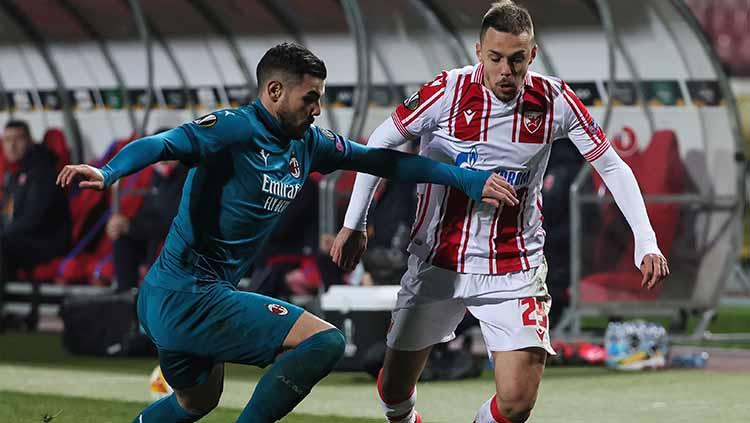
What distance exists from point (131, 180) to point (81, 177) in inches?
431

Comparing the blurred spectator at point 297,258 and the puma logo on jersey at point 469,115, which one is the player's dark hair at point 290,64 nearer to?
the puma logo on jersey at point 469,115

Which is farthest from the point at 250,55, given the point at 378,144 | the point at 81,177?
the point at 81,177

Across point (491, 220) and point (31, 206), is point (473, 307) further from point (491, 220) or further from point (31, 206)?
point (31, 206)

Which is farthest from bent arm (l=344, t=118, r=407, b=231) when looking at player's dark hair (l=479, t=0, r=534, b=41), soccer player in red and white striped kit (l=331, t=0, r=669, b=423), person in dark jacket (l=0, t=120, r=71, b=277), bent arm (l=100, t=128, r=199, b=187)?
person in dark jacket (l=0, t=120, r=71, b=277)

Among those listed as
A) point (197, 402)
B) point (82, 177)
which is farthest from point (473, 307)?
point (82, 177)

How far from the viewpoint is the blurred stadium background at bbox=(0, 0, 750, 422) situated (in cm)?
1126

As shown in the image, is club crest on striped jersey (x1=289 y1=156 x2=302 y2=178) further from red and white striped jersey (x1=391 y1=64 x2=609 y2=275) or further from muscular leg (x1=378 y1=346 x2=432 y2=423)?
muscular leg (x1=378 y1=346 x2=432 y2=423)

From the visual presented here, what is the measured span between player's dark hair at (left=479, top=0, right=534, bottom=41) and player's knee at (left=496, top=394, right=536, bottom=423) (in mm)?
1447

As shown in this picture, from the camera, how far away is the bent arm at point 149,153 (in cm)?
561

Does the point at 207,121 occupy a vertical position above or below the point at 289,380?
above

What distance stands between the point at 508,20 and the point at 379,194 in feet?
23.3

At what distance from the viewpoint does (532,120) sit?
22.4ft

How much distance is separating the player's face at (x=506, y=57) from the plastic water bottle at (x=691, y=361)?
21.7 ft

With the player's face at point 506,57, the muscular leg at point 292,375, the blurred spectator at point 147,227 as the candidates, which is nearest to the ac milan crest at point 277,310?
the muscular leg at point 292,375
